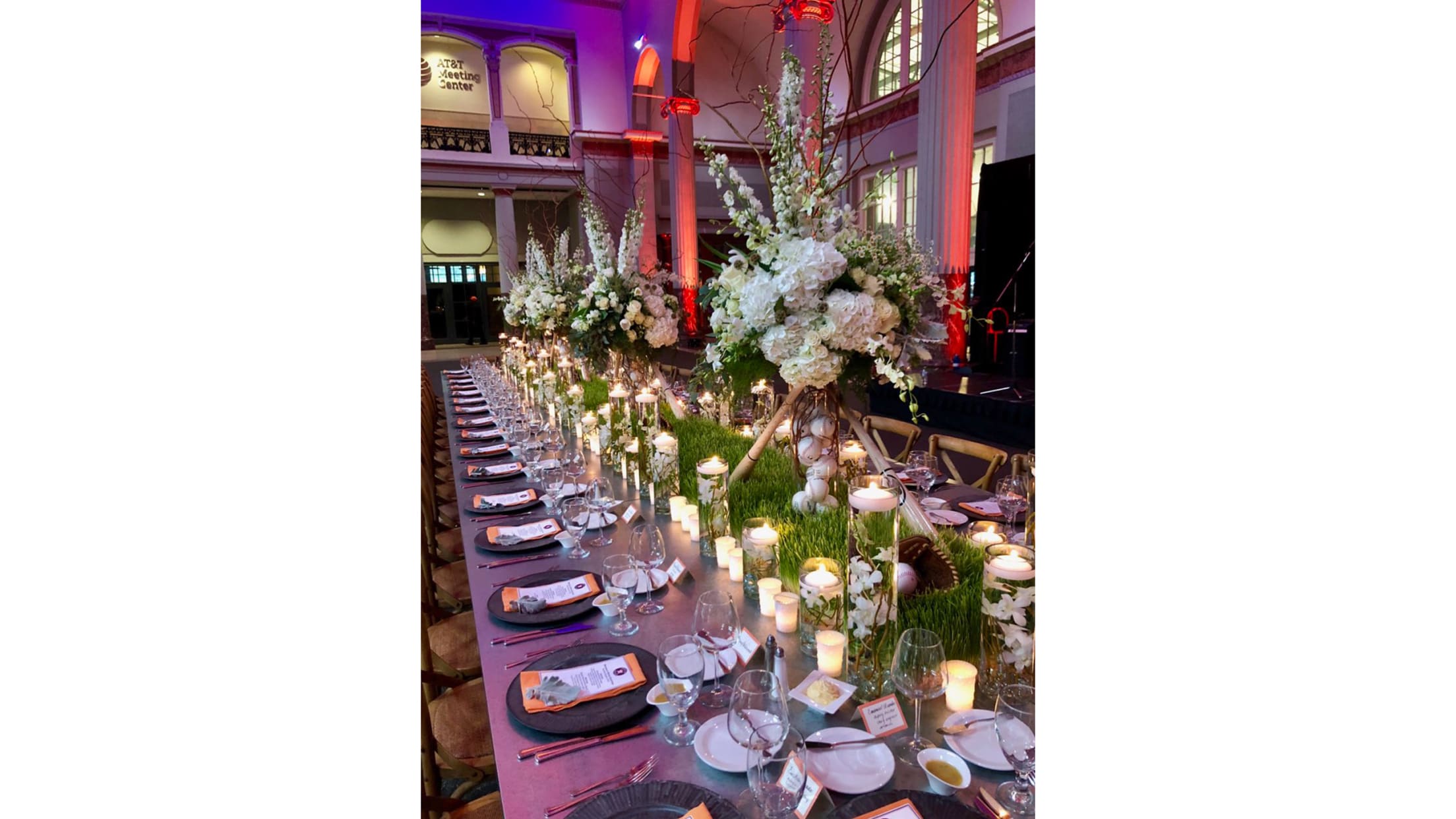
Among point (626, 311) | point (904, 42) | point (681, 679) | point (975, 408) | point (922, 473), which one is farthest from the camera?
point (904, 42)

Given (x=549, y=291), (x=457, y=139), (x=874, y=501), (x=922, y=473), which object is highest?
(x=457, y=139)

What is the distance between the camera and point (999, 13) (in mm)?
9523

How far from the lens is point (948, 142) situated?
6.34 metres

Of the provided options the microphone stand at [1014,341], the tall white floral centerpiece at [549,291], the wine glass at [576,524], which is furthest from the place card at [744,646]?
the microphone stand at [1014,341]

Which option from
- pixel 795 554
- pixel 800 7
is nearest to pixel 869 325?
pixel 795 554

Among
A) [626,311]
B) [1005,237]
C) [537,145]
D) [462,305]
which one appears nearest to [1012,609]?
[626,311]

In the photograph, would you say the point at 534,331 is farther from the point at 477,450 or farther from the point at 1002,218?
the point at 1002,218

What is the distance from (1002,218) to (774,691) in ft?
30.8

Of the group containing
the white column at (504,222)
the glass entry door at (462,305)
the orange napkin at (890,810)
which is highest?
the white column at (504,222)

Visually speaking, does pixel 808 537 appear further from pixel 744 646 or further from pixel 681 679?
pixel 681 679

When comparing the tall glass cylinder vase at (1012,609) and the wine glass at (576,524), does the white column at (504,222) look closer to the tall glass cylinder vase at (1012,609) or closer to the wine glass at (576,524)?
the wine glass at (576,524)

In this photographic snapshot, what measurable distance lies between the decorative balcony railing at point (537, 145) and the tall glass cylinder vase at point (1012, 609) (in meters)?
15.5

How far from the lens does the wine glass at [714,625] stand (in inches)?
51.3

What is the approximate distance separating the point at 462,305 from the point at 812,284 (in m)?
18.7
